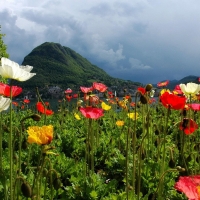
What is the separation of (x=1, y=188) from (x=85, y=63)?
17937 cm

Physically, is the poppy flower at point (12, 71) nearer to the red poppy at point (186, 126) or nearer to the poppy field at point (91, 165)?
the poppy field at point (91, 165)

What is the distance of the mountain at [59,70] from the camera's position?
4400 inches

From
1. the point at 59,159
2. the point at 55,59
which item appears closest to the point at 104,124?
the point at 59,159

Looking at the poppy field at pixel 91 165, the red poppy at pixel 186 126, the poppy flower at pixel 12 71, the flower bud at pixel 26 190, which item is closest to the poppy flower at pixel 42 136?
the poppy field at pixel 91 165

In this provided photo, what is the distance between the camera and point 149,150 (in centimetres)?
374

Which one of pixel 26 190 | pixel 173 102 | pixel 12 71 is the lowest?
pixel 26 190

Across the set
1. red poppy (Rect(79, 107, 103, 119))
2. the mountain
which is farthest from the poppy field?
the mountain

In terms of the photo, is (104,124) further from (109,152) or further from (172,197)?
(172,197)

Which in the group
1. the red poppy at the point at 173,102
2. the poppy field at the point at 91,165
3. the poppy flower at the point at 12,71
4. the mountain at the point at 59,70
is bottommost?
the poppy field at the point at 91,165

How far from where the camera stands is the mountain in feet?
367

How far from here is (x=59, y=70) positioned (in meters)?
137

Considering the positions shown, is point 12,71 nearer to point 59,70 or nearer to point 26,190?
point 26,190

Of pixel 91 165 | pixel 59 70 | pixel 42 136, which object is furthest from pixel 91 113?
pixel 59 70

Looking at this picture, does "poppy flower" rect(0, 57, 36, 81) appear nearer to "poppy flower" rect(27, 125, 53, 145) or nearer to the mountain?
"poppy flower" rect(27, 125, 53, 145)
